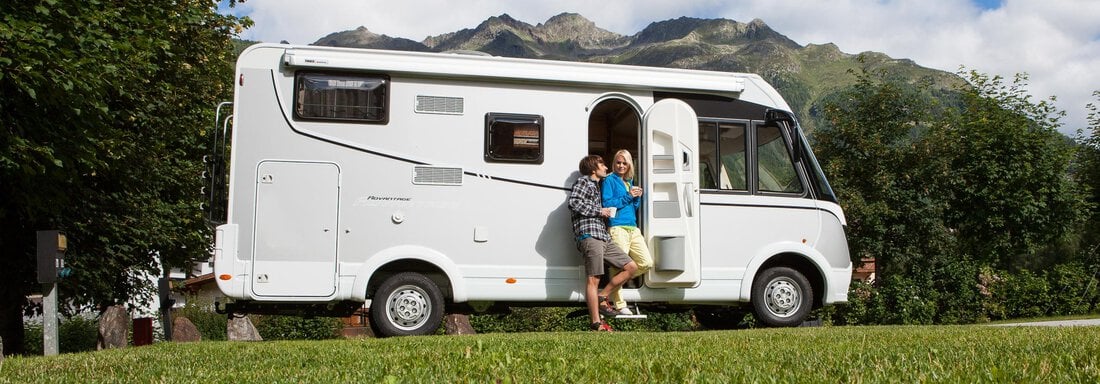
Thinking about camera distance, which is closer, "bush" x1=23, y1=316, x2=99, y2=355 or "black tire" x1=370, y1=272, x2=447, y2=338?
"black tire" x1=370, y1=272, x2=447, y2=338

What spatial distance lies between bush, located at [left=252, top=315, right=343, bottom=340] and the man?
51.3 ft

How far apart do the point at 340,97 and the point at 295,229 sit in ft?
4.50

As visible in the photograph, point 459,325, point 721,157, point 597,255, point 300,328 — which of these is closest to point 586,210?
point 597,255

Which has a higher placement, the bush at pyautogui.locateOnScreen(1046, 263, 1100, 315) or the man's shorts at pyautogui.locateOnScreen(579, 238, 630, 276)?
the man's shorts at pyautogui.locateOnScreen(579, 238, 630, 276)

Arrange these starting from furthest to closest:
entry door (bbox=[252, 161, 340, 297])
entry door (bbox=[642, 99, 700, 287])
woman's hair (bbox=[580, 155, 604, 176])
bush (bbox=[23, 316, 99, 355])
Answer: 1. bush (bbox=[23, 316, 99, 355])
2. entry door (bbox=[642, 99, 700, 287])
3. woman's hair (bbox=[580, 155, 604, 176])
4. entry door (bbox=[252, 161, 340, 297])

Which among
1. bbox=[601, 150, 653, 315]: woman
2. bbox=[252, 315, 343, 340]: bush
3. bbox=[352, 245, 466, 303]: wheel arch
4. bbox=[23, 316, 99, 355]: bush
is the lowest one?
bbox=[23, 316, 99, 355]: bush

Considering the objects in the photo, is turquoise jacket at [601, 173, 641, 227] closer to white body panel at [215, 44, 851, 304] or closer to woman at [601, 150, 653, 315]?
woman at [601, 150, 653, 315]

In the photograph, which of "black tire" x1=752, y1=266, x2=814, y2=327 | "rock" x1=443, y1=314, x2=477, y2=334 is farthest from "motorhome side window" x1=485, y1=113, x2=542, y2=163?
"rock" x1=443, y1=314, x2=477, y2=334

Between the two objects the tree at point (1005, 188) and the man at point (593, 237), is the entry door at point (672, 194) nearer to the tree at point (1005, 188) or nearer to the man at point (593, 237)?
the man at point (593, 237)

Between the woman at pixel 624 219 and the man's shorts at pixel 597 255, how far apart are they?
0.42 ft

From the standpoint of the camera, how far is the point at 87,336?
24.3 m

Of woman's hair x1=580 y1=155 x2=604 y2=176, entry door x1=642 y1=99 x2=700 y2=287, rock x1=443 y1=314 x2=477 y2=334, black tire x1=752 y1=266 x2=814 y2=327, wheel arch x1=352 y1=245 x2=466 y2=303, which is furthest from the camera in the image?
rock x1=443 y1=314 x2=477 y2=334

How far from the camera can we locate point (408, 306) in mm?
9062

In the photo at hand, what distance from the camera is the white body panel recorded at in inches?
345
